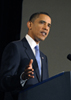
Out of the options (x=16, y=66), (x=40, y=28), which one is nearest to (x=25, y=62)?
(x=16, y=66)

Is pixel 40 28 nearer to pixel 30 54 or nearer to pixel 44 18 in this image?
pixel 44 18

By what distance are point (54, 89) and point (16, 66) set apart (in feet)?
1.27

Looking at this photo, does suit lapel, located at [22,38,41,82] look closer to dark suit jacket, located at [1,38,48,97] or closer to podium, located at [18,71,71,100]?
dark suit jacket, located at [1,38,48,97]

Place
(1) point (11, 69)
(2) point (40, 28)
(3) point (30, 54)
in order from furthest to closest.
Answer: (2) point (40, 28) → (3) point (30, 54) → (1) point (11, 69)

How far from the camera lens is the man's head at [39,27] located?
→ 158 cm

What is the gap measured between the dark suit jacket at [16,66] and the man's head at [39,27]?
113mm

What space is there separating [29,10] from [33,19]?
696mm

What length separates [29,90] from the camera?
3.89ft

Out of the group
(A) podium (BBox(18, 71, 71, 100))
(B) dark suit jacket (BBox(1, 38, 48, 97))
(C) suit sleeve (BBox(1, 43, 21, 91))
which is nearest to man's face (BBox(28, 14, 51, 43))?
(B) dark suit jacket (BBox(1, 38, 48, 97))

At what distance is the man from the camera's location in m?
1.25

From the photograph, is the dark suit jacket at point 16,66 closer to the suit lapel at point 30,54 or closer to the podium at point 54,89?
the suit lapel at point 30,54

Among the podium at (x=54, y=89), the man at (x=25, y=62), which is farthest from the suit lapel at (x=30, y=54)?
the podium at (x=54, y=89)

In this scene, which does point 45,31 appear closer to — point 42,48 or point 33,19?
point 33,19

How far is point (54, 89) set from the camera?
→ 3.51ft
